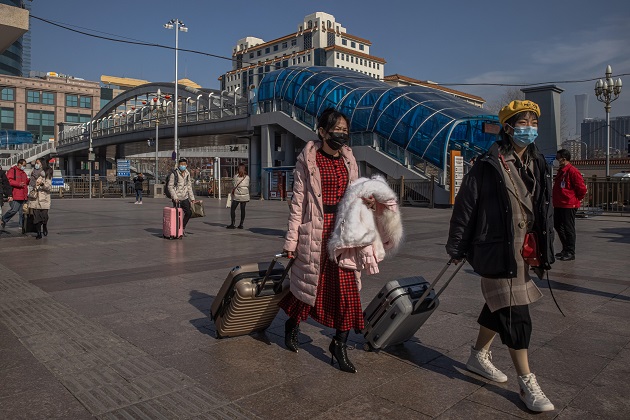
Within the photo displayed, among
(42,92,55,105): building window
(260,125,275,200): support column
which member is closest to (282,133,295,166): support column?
(260,125,275,200): support column

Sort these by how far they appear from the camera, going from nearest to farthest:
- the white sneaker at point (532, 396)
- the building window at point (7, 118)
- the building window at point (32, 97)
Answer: the white sneaker at point (532, 396)
the building window at point (7, 118)
the building window at point (32, 97)

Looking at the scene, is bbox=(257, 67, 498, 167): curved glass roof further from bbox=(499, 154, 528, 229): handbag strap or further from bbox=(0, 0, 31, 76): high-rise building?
bbox=(499, 154, 528, 229): handbag strap

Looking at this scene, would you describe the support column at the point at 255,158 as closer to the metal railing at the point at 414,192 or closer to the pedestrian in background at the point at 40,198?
the metal railing at the point at 414,192

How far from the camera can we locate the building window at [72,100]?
10119 cm

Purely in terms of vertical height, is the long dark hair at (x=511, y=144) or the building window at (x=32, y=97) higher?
the building window at (x=32, y=97)

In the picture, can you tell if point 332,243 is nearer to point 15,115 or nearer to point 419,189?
point 419,189

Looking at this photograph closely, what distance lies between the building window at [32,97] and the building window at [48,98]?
1.19m

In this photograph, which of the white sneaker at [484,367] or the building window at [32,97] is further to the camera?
the building window at [32,97]

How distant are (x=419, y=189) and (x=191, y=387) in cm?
2232

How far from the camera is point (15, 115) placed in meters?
95.1

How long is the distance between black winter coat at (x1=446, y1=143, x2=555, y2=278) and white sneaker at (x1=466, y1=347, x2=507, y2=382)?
0.66 m

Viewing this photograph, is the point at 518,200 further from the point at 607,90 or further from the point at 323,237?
the point at 607,90

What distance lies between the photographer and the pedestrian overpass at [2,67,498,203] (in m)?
26.7

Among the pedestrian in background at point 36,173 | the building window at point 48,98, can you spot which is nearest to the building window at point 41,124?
the building window at point 48,98
